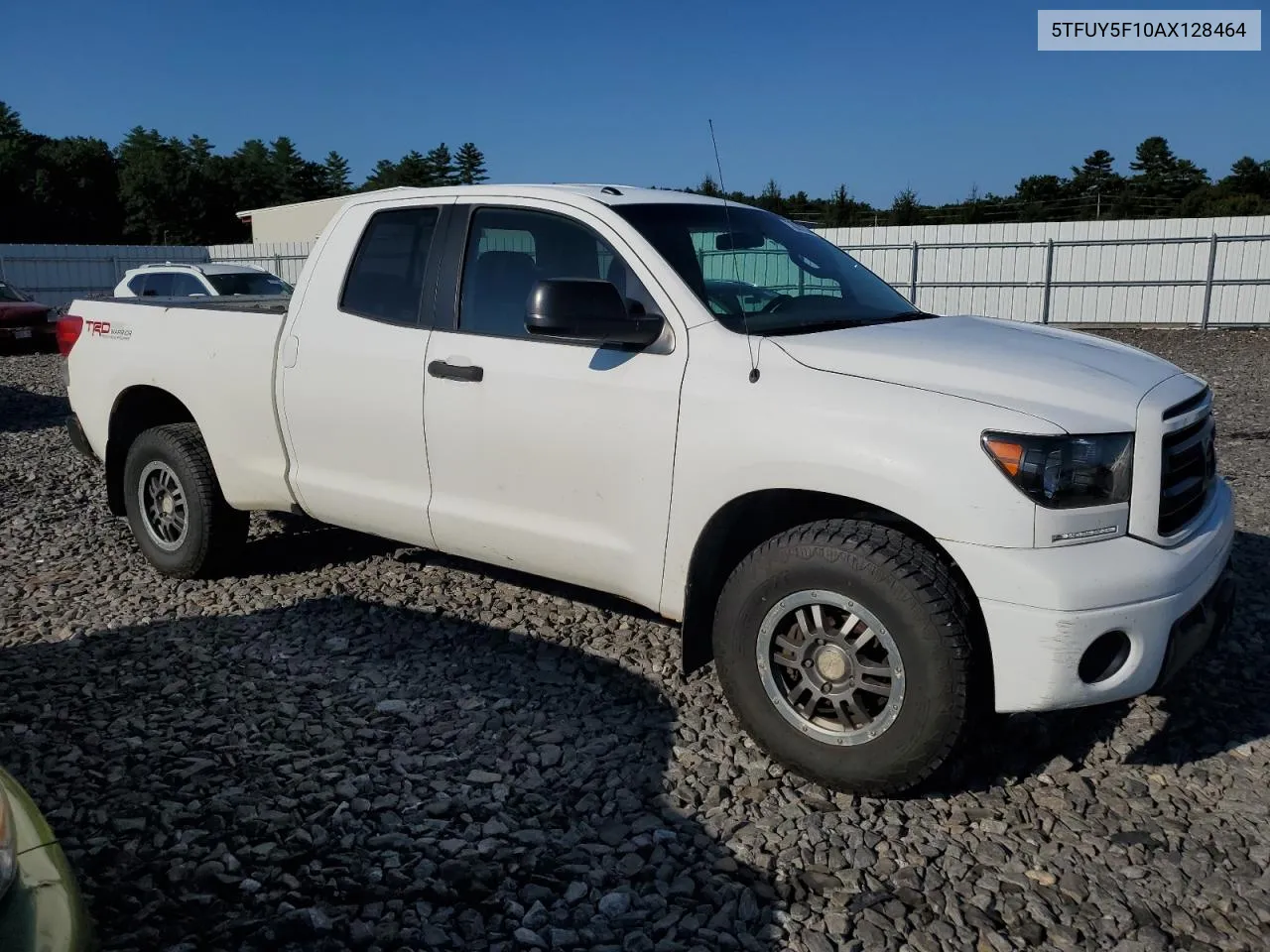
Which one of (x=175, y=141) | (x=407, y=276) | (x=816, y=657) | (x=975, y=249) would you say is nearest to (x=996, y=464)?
(x=816, y=657)

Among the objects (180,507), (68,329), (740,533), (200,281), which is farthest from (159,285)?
(740,533)

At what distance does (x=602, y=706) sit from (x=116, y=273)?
2852 cm

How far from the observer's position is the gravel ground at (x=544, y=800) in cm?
286

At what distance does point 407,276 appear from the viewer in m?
4.54

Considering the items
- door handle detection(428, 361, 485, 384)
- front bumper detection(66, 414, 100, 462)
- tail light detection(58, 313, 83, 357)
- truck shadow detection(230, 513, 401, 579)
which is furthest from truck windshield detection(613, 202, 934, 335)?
front bumper detection(66, 414, 100, 462)

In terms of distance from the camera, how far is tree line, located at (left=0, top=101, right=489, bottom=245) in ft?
218

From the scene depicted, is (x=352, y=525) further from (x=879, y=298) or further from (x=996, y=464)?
(x=996, y=464)

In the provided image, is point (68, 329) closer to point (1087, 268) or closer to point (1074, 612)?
point (1074, 612)

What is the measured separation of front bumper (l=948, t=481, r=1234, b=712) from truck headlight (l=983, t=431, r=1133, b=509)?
5.5 inches

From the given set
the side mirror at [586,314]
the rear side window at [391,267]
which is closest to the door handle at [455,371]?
the rear side window at [391,267]

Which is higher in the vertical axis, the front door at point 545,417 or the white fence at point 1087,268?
the white fence at point 1087,268

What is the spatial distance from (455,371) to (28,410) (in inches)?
410

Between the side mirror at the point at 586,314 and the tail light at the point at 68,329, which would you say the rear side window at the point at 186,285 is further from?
the side mirror at the point at 586,314

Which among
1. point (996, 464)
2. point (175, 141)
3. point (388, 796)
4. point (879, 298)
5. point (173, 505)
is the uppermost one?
point (175, 141)
